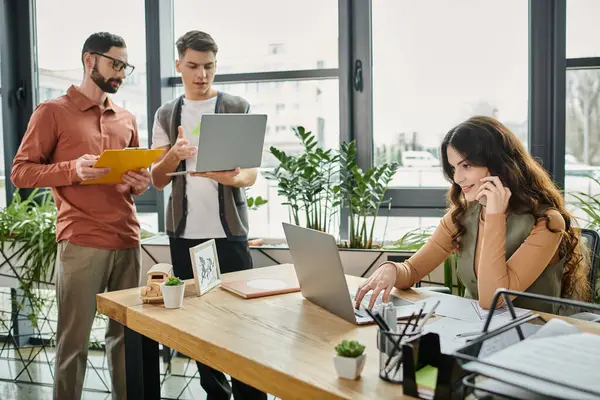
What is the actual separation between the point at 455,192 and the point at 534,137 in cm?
126

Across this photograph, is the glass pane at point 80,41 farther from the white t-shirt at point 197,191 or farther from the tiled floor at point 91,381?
the tiled floor at point 91,381

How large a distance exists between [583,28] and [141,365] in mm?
2709

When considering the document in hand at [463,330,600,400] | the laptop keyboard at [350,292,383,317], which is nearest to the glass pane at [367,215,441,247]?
the laptop keyboard at [350,292,383,317]

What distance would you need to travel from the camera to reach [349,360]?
1293 mm

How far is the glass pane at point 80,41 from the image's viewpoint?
402 cm

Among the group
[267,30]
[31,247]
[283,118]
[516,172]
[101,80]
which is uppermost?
[267,30]

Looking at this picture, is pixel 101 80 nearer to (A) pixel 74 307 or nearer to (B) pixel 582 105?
(A) pixel 74 307

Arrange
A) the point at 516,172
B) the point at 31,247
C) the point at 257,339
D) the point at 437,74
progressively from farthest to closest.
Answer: the point at 31,247 < the point at 437,74 < the point at 516,172 < the point at 257,339

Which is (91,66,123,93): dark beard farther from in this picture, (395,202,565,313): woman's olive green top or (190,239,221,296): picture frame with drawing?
(395,202,565,313): woman's olive green top

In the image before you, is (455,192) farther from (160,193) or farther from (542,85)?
(160,193)

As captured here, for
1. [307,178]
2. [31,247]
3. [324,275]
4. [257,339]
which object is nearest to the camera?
[257,339]

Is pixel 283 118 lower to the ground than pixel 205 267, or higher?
higher

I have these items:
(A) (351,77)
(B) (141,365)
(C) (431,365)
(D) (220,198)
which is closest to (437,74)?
(A) (351,77)

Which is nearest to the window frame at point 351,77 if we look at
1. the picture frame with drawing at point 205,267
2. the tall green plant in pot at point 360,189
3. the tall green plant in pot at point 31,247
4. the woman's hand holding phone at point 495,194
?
the tall green plant in pot at point 360,189
